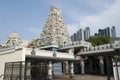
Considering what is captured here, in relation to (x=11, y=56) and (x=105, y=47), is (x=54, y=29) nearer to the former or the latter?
(x=105, y=47)

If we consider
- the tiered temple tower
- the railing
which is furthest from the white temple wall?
the tiered temple tower

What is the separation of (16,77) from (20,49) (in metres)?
4.17

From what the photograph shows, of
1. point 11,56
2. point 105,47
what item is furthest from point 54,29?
point 11,56

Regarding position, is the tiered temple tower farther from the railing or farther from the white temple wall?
the white temple wall

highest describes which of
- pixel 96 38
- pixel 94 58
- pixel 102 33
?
pixel 102 33

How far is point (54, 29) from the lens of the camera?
6059 centimetres

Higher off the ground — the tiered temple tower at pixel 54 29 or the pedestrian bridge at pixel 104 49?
the tiered temple tower at pixel 54 29

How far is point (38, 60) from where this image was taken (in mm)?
29500

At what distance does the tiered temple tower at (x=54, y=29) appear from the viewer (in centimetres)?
5931

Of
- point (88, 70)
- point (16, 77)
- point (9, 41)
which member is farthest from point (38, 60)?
point (9, 41)

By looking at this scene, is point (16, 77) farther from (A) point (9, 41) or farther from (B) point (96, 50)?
(A) point (9, 41)

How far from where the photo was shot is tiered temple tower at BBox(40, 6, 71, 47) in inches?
2335

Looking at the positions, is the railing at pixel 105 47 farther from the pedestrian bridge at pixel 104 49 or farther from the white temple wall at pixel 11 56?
the white temple wall at pixel 11 56

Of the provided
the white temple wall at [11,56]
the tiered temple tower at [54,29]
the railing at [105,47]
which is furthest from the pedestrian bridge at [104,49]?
the white temple wall at [11,56]
